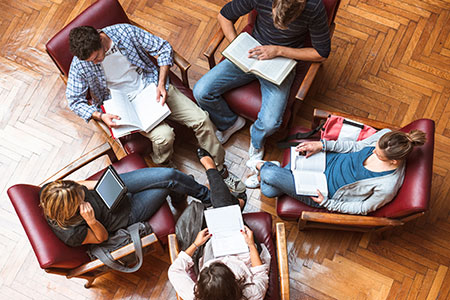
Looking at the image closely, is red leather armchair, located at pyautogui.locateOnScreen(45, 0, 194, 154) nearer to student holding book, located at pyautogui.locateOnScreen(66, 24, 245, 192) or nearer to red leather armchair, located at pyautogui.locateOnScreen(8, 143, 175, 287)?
student holding book, located at pyautogui.locateOnScreen(66, 24, 245, 192)

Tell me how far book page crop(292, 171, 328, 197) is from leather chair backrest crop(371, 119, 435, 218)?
463 millimetres

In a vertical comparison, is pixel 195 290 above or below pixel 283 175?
below

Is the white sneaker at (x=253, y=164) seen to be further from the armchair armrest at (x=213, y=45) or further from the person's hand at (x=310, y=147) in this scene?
the armchair armrest at (x=213, y=45)

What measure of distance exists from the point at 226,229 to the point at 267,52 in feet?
4.07

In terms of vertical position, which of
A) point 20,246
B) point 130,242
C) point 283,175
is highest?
point 283,175

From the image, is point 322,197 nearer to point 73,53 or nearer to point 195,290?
point 195,290

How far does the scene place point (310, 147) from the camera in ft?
8.84

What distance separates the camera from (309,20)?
265cm

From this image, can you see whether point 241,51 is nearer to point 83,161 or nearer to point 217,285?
point 83,161

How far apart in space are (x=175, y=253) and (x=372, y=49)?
243 centimetres

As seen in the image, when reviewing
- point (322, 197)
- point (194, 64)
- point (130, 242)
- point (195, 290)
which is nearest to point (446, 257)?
point (322, 197)

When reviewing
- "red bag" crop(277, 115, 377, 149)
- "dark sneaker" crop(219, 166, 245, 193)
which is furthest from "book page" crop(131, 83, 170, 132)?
"red bag" crop(277, 115, 377, 149)

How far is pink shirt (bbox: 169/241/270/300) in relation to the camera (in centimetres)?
225

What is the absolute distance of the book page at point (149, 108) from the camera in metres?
2.81
